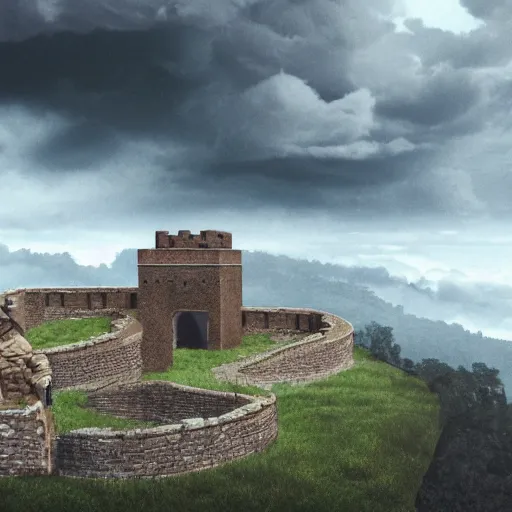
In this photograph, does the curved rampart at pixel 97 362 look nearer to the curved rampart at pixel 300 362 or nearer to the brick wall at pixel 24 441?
the curved rampart at pixel 300 362

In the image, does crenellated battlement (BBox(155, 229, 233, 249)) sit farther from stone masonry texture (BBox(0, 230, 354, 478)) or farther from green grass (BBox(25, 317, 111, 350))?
green grass (BBox(25, 317, 111, 350))

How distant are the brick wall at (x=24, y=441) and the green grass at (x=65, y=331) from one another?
1131 cm

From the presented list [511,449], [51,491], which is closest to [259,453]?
[51,491]

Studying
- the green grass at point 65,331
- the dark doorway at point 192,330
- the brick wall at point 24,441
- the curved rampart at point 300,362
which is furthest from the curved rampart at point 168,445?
the dark doorway at point 192,330

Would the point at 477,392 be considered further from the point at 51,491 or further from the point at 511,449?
the point at 51,491

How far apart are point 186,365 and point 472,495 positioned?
12294mm

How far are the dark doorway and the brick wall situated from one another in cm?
1867

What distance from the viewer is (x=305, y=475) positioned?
1351cm

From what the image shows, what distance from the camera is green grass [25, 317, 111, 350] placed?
24797mm

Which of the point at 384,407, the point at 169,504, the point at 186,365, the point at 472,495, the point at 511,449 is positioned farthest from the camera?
the point at 186,365

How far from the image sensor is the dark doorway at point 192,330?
3188cm

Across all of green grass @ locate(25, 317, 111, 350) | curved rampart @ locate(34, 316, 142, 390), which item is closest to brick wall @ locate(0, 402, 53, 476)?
curved rampart @ locate(34, 316, 142, 390)

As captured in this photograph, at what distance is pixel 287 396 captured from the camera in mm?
20234

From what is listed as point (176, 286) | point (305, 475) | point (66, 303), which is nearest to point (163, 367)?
point (176, 286)
